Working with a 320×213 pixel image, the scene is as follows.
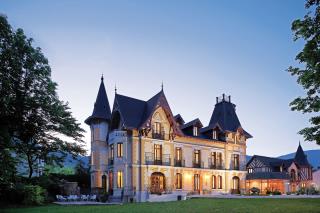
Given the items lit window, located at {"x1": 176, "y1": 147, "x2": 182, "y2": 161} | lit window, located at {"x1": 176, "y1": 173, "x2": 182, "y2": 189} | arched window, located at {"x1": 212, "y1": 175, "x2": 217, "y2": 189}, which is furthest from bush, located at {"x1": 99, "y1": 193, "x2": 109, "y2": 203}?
arched window, located at {"x1": 212, "y1": 175, "x2": 217, "y2": 189}

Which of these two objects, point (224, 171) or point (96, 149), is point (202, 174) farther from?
point (96, 149)

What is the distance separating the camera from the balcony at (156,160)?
1340 inches

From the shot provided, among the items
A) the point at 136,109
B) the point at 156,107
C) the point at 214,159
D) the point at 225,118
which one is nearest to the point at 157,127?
the point at 156,107

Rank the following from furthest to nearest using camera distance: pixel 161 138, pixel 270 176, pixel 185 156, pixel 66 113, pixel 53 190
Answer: pixel 270 176 < pixel 185 156 < pixel 161 138 < pixel 53 190 < pixel 66 113

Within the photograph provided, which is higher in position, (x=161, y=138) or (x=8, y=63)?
(x=8, y=63)

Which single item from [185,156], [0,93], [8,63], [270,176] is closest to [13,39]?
[8,63]

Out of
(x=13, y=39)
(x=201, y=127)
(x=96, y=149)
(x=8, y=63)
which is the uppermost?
(x=13, y=39)

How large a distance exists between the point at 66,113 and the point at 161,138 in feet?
45.2

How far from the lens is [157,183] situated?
3497cm

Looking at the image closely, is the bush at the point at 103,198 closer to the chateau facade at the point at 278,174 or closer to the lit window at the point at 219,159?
the lit window at the point at 219,159

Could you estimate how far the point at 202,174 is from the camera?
39719mm

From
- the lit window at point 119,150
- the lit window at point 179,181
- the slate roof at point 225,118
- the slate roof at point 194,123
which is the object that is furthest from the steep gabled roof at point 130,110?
the slate roof at point 225,118

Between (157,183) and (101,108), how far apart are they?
1050 cm

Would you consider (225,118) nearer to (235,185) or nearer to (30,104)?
(235,185)
